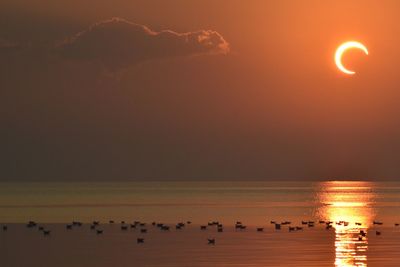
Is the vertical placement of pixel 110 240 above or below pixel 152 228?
below

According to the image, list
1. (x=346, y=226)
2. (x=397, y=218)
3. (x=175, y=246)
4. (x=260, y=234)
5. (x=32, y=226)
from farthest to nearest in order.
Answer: (x=397, y=218), (x=346, y=226), (x=32, y=226), (x=260, y=234), (x=175, y=246)

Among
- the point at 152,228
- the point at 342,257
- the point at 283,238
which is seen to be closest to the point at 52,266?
the point at 342,257

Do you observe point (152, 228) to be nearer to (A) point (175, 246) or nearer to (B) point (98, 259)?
(A) point (175, 246)

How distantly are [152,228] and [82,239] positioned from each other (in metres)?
13.0

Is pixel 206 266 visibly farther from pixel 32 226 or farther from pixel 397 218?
pixel 397 218

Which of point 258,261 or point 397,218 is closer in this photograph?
point 258,261

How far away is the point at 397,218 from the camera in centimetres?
9669

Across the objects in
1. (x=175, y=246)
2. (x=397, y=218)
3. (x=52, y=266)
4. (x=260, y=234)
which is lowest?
(x=52, y=266)

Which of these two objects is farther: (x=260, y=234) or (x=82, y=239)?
(x=260, y=234)

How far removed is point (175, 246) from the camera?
58.3 m

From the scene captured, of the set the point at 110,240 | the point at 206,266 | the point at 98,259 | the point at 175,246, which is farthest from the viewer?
the point at 110,240

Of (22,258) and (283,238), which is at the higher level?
(283,238)

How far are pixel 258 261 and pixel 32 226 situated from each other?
3142 centimetres

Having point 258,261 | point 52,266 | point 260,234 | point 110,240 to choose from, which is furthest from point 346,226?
point 52,266
